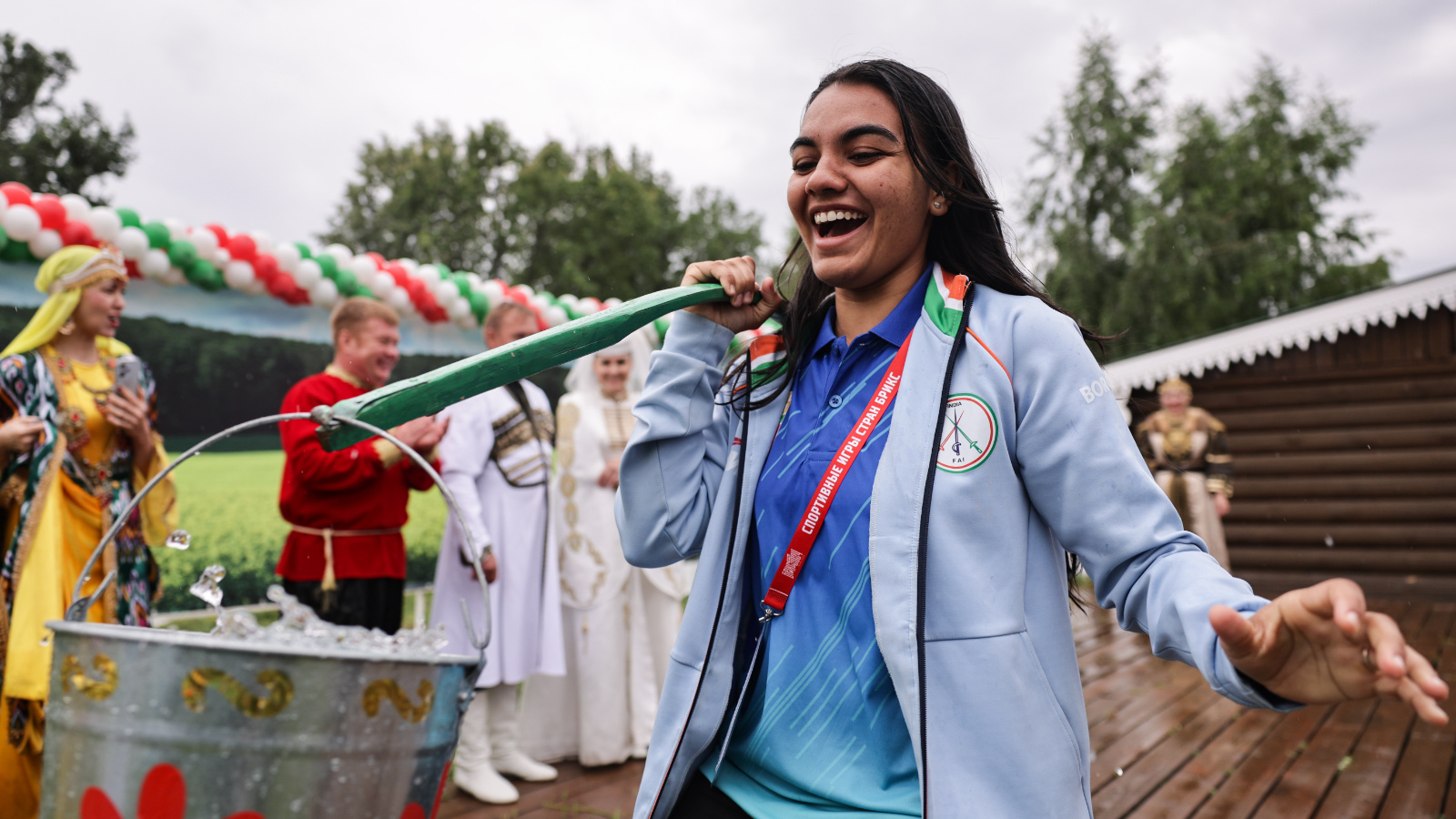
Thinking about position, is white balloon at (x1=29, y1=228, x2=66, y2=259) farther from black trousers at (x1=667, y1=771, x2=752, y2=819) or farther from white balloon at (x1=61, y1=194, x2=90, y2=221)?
black trousers at (x1=667, y1=771, x2=752, y2=819)

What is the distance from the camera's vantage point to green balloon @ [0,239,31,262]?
454 cm

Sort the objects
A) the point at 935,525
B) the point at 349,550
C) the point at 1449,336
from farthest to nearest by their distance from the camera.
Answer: the point at 1449,336
the point at 349,550
the point at 935,525

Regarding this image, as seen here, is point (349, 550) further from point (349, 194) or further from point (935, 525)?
point (349, 194)

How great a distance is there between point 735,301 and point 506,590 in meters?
3.11

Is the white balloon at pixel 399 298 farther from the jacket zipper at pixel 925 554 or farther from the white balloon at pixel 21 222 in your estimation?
the jacket zipper at pixel 925 554

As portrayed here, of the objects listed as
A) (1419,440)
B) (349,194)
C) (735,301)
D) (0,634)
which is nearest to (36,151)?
(349,194)

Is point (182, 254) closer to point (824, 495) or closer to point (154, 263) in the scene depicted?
point (154, 263)

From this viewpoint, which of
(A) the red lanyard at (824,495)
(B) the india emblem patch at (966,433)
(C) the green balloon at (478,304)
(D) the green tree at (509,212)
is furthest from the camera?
(D) the green tree at (509,212)

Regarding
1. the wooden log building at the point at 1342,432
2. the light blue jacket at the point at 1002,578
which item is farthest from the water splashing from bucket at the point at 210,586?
the wooden log building at the point at 1342,432

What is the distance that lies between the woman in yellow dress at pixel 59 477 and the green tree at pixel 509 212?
77.5 feet

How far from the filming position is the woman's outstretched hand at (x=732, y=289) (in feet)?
5.47

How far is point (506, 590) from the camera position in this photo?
4.38m

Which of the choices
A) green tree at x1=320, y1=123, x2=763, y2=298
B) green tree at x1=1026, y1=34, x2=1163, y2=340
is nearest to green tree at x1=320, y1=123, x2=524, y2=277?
green tree at x1=320, y1=123, x2=763, y2=298

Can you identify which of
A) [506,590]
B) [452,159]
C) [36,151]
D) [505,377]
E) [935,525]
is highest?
[452,159]
